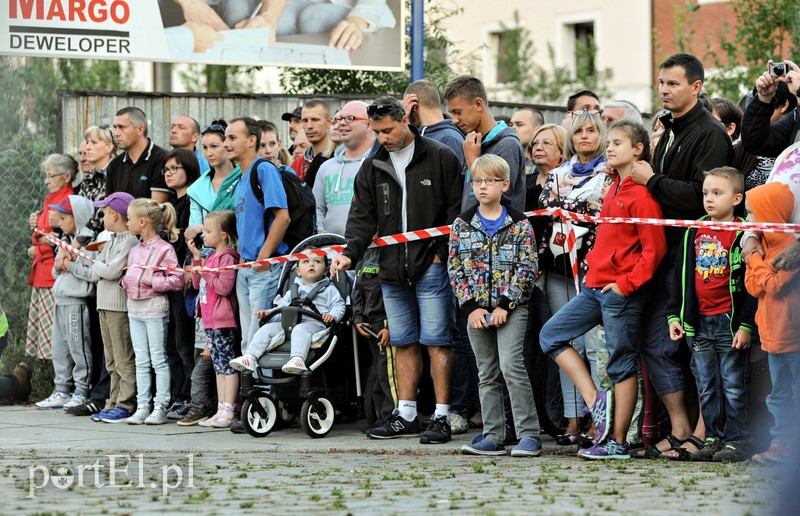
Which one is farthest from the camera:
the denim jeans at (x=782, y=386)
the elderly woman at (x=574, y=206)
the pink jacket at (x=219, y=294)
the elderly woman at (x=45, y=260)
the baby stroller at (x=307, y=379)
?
the elderly woman at (x=45, y=260)

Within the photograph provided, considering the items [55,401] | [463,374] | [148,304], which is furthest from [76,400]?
[463,374]

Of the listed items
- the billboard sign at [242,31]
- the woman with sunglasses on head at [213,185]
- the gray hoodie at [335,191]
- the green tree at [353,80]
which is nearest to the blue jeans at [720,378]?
the gray hoodie at [335,191]

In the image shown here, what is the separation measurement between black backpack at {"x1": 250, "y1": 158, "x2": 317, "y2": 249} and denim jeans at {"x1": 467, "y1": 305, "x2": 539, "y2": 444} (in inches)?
100

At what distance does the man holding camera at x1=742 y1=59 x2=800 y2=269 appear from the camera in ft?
25.8

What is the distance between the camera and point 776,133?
27.6ft

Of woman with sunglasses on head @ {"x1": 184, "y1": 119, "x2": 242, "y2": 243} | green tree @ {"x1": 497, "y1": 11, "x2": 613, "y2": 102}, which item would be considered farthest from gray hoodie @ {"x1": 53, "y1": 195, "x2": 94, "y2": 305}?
green tree @ {"x1": 497, "y1": 11, "x2": 613, "y2": 102}

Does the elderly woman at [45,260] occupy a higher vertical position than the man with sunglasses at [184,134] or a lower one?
lower

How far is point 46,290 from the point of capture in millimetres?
12812

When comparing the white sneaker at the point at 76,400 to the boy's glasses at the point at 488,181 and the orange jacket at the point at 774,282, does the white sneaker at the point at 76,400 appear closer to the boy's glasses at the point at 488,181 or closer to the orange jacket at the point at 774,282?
the boy's glasses at the point at 488,181

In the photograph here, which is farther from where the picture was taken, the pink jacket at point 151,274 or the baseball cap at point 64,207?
the baseball cap at point 64,207

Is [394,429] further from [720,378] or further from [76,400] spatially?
[76,400]

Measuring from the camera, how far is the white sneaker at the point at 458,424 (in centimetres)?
1001

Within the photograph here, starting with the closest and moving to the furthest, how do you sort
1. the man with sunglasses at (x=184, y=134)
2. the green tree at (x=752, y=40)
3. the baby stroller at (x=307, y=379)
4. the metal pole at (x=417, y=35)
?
the baby stroller at (x=307, y=379), the man with sunglasses at (x=184, y=134), the metal pole at (x=417, y=35), the green tree at (x=752, y=40)

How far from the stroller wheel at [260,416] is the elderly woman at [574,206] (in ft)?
7.32
